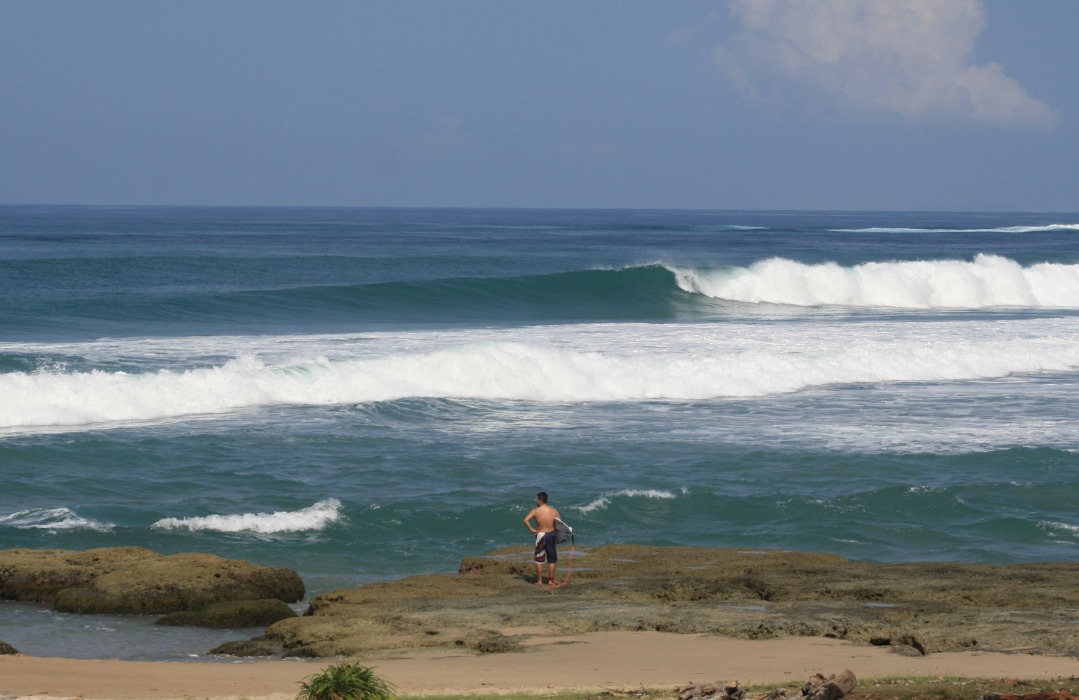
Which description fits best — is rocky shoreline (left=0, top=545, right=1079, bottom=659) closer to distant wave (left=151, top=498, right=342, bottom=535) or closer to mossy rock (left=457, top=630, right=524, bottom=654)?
mossy rock (left=457, top=630, right=524, bottom=654)

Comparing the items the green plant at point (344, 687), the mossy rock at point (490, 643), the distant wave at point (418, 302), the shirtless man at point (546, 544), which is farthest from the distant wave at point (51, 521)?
the distant wave at point (418, 302)

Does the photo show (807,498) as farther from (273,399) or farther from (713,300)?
(713,300)

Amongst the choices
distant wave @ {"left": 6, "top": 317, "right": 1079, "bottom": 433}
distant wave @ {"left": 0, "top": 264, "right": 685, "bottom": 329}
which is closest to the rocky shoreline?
distant wave @ {"left": 6, "top": 317, "right": 1079, "bottom": 433}

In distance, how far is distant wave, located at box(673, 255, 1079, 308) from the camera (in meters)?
51.2

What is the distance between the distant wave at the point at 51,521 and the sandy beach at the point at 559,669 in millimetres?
5199

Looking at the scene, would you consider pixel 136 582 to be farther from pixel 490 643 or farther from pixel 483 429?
pixel 483 429

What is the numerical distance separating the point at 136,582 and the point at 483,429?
10020 millimetres

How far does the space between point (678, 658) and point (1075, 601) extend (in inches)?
154

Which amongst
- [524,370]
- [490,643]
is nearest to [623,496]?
[490,643]

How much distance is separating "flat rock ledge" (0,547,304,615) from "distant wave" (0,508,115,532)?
84.0 inches

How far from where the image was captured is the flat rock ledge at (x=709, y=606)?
10.0 meters

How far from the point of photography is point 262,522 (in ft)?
49.0

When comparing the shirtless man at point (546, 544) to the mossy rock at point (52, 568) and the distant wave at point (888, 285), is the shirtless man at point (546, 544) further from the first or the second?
the distant wave at point (888, 285)

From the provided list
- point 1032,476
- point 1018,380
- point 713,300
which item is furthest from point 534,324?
point 1032,476
